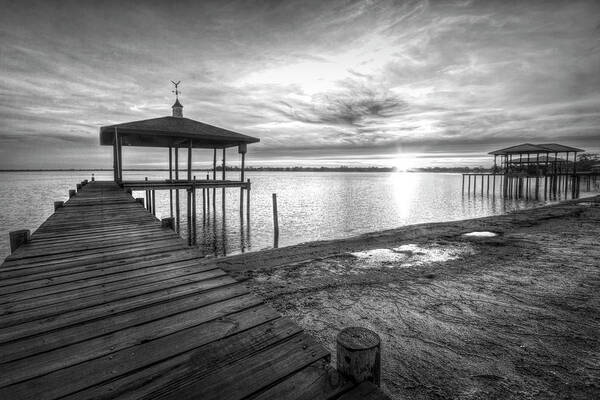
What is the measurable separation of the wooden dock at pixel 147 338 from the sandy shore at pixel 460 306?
2.01 m

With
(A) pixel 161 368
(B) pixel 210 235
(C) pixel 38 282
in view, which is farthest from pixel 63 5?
(A) pixel 161 368

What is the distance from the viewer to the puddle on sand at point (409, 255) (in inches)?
332

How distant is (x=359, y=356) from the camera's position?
1703 mm

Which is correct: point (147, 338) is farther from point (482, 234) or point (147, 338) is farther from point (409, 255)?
point (482, 234)

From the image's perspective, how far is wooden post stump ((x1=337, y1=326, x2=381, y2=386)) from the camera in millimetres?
1696

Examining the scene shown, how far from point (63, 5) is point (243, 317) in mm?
15284

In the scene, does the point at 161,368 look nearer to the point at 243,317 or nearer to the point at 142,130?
the point at 243,317

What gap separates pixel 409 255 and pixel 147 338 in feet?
28.3

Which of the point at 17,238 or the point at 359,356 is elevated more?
the point at 17,238

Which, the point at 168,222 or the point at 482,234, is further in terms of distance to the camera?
the point at 482,234

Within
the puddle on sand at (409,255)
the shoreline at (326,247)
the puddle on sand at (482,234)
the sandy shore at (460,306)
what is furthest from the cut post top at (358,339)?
the puddle on sand at (482,234)

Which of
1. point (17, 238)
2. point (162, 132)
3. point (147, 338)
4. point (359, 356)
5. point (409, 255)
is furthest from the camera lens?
point (162, 132)

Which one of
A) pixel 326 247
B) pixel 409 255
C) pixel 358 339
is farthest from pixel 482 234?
pixel 358 339

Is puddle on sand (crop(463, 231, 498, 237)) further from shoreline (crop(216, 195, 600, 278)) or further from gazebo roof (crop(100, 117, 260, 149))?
gazebo roof (crop(100, 117, 260, 149))
